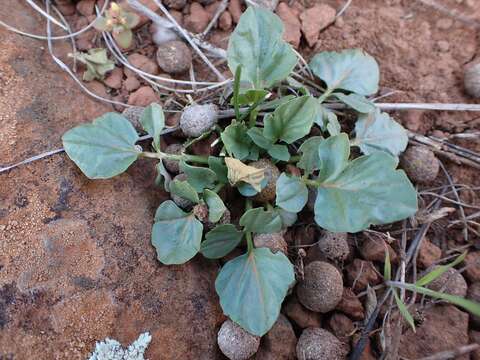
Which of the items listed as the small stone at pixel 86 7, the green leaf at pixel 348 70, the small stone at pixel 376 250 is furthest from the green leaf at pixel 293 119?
the small stone at pixel 86 7

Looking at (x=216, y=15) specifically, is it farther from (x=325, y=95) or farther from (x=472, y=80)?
(x=472, y=80)

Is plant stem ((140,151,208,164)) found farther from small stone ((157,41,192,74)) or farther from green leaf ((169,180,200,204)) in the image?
small stone ((157,41,192,74))

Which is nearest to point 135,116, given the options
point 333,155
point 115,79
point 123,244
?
point 115,79

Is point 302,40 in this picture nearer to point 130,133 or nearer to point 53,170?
point 130,133

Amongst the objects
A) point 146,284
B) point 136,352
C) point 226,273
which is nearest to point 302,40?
point 226,273

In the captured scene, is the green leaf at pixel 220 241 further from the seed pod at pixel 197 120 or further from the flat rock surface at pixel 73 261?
the seed pod at pixel 197 120
